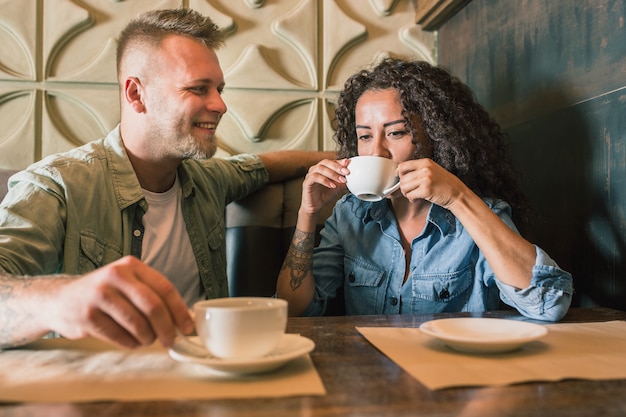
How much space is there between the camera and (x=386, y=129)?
59.8 inches

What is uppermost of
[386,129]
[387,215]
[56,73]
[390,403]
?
[56,73]

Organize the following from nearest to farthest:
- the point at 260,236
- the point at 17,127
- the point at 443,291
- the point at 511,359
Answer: the point at 511,359 < the point at 443,291 < the point at 260,236 < the point at 17,127

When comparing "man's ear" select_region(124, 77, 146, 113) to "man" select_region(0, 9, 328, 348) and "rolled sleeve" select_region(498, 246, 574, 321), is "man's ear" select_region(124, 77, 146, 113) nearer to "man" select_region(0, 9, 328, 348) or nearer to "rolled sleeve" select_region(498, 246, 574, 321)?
"man" select_region(0, 9, 328, 348)

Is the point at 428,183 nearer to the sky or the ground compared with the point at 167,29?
nearer to the ground

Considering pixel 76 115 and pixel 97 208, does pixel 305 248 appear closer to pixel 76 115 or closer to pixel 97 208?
pixel 97 208

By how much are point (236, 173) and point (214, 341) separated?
1132 mm

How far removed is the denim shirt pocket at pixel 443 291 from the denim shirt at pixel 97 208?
62 centimetres

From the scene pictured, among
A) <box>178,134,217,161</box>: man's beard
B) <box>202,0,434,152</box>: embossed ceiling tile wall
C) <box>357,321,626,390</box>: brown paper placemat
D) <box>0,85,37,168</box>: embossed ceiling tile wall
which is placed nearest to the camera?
<box>357,321,626,390</box>: brown paper placemat

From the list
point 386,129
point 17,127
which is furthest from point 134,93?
point 386,129

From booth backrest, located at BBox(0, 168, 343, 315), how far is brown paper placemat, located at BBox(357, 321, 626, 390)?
2.77ft

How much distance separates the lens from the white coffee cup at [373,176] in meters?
1.29

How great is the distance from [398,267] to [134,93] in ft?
3.12

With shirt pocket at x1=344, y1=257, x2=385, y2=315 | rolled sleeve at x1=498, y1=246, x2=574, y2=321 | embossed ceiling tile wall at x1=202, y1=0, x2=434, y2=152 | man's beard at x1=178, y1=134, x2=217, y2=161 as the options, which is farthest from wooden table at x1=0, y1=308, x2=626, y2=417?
embossed ceiling tile wall at x1=202, y1=0, x2=434, y2=152

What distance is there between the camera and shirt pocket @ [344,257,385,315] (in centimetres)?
149
